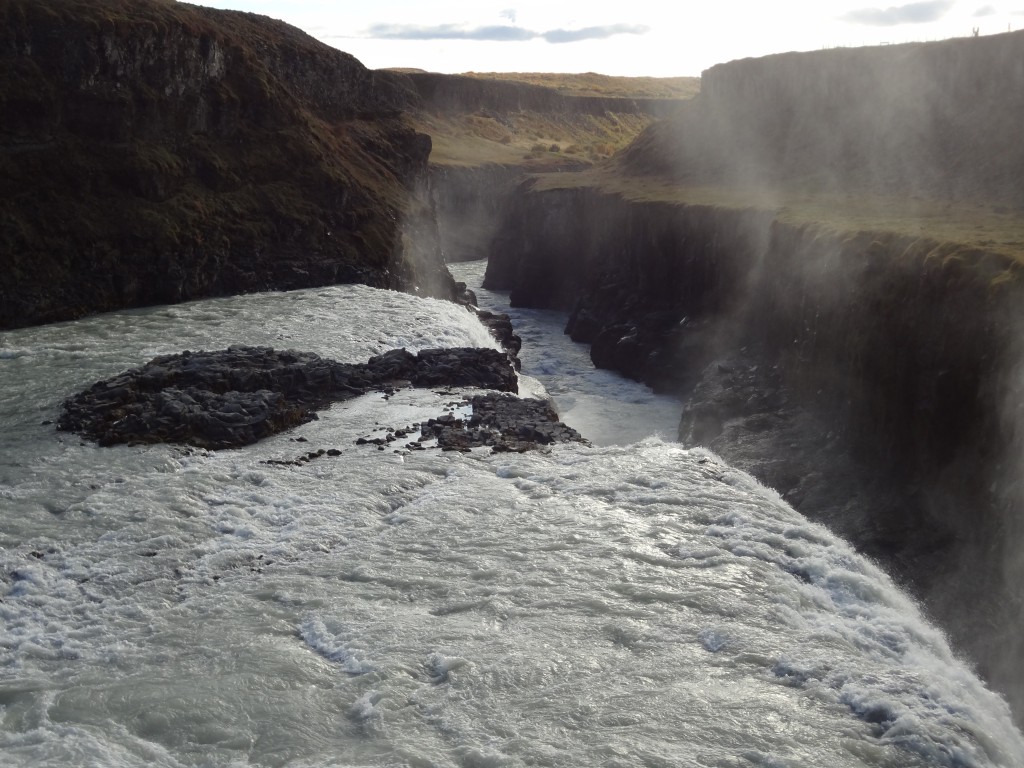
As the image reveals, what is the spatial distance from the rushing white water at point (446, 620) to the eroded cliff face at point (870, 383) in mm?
3023

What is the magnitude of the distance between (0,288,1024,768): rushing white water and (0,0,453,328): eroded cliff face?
14.6m

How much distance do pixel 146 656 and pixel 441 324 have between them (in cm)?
2494

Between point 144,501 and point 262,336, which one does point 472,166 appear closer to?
point 262,336

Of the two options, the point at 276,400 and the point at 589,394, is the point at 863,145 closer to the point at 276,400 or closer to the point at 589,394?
the point at 589,394

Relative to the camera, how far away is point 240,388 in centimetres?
2722

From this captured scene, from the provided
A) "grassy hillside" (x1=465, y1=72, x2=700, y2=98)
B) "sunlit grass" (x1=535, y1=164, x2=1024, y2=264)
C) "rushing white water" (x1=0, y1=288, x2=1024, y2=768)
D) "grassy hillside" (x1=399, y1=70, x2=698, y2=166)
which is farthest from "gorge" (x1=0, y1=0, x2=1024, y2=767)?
"grassy hillside" (x1=465, y1=72, x2=700, y2=98)

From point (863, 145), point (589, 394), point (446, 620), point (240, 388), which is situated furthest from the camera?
point (863, 145)

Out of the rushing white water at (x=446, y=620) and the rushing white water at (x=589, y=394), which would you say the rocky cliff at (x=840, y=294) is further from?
the rushing white water at (x=446, y=620)

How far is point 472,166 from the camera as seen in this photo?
93.1 m

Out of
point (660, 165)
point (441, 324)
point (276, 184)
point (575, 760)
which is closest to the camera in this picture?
point (575, 760)

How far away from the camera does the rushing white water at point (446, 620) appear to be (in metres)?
13.2

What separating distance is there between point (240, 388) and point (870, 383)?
16.2 meters

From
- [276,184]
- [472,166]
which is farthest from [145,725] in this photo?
[472,166]

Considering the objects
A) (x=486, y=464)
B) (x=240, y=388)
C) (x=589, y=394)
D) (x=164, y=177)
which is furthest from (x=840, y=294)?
(x=164, y=177)
